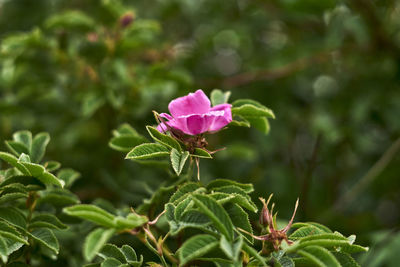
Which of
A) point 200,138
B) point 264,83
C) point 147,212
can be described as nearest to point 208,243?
point 200,138

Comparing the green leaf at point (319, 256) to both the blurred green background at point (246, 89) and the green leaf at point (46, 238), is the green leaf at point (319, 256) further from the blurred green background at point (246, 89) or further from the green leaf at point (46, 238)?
the blurred green background at point (246, 89)

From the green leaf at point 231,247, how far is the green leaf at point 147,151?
0.21 m

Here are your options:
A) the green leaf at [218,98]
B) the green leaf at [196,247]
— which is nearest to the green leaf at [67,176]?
the green leaf at [218,98]

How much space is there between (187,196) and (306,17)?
171 centimetres

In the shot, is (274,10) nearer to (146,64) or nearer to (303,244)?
(146,64)

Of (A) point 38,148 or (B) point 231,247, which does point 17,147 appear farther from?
(B) point 231,247

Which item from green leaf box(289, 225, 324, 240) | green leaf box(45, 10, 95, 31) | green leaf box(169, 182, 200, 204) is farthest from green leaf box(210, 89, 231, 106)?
green leaf box(45, 10, 95, 31)

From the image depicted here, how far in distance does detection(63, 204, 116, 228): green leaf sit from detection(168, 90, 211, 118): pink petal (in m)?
0.26

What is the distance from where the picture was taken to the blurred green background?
1.55 meters

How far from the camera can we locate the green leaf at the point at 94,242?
0.64 meters

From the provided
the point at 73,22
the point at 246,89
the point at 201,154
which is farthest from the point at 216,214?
the point at 246,89

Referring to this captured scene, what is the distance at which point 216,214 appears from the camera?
2.37 feet

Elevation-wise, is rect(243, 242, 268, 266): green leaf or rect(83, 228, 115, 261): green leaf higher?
rect(83, 228, 115, 261): green leaf

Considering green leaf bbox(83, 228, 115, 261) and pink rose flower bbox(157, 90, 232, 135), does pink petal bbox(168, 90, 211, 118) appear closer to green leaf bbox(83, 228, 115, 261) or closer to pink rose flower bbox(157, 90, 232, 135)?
pink rose flower bbox(157, 90, 232, 135)
